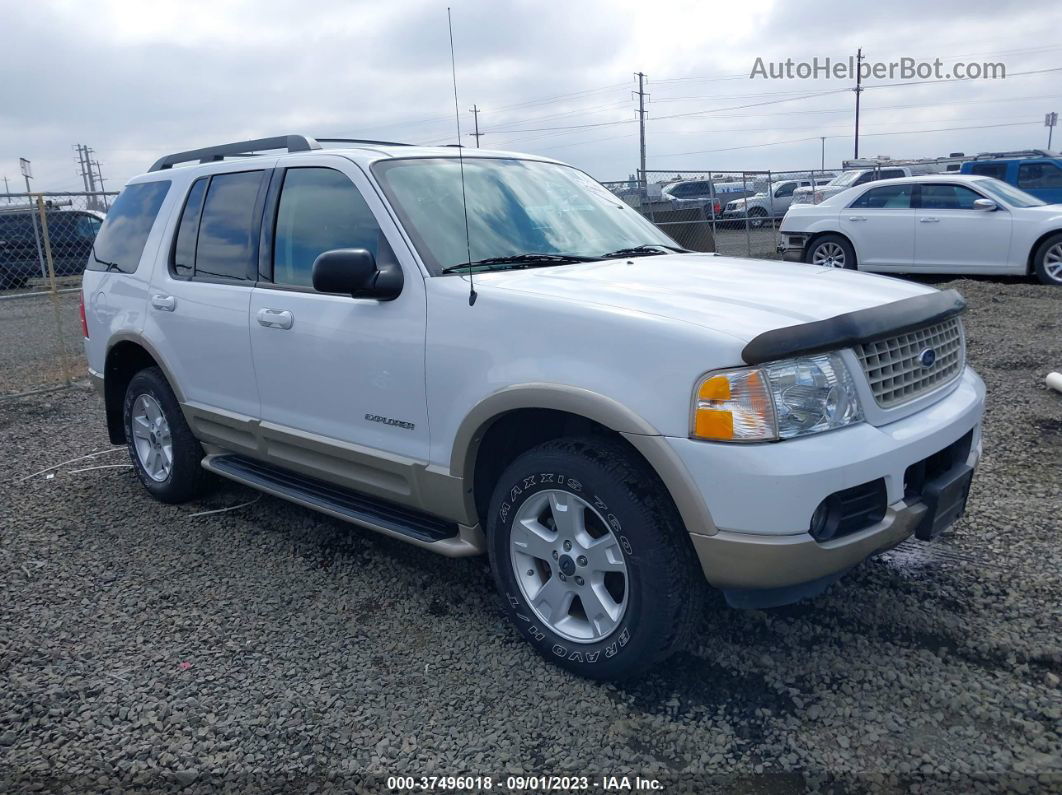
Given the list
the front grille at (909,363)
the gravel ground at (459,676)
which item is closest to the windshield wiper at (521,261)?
the front grille at (909,363)

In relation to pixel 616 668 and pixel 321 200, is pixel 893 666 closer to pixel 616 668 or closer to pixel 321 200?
pixel 616 668

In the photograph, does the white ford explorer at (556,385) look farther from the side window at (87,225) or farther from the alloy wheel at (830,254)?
the side window at (87,225)

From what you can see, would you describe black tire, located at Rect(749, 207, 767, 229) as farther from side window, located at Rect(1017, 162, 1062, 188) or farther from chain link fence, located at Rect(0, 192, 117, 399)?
chain link fence, located at Rect(0, 192, 117, 399)

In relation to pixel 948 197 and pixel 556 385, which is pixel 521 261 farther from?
pixel 948 197

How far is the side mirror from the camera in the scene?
3332mm

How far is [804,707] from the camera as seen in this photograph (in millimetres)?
2973

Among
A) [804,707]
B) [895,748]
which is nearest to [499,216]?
[804,707]

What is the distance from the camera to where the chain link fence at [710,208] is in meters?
15.6

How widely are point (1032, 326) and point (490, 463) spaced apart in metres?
7.98

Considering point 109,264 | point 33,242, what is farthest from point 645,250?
point 33,242

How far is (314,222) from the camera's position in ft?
13.3

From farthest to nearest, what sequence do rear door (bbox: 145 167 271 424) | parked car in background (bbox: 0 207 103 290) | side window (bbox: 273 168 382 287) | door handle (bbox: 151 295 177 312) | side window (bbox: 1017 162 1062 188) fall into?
1. side window (bbox: 1017 162 1062 188)
2. parked car in background (bbox: 0 207 103 290)
3. door handle (bbox: 151 295 177 312)
4. rear door (bbox: 145 167 271 424)
5. side window (bbox: 273 168 382 287)

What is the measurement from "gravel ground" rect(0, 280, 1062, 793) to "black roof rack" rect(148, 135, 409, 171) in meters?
1.98

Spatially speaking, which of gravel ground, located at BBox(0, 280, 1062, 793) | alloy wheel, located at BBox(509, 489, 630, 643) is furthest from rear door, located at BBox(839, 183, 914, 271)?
alloy wheel, located at BBox(509, 489, 630, 643)
